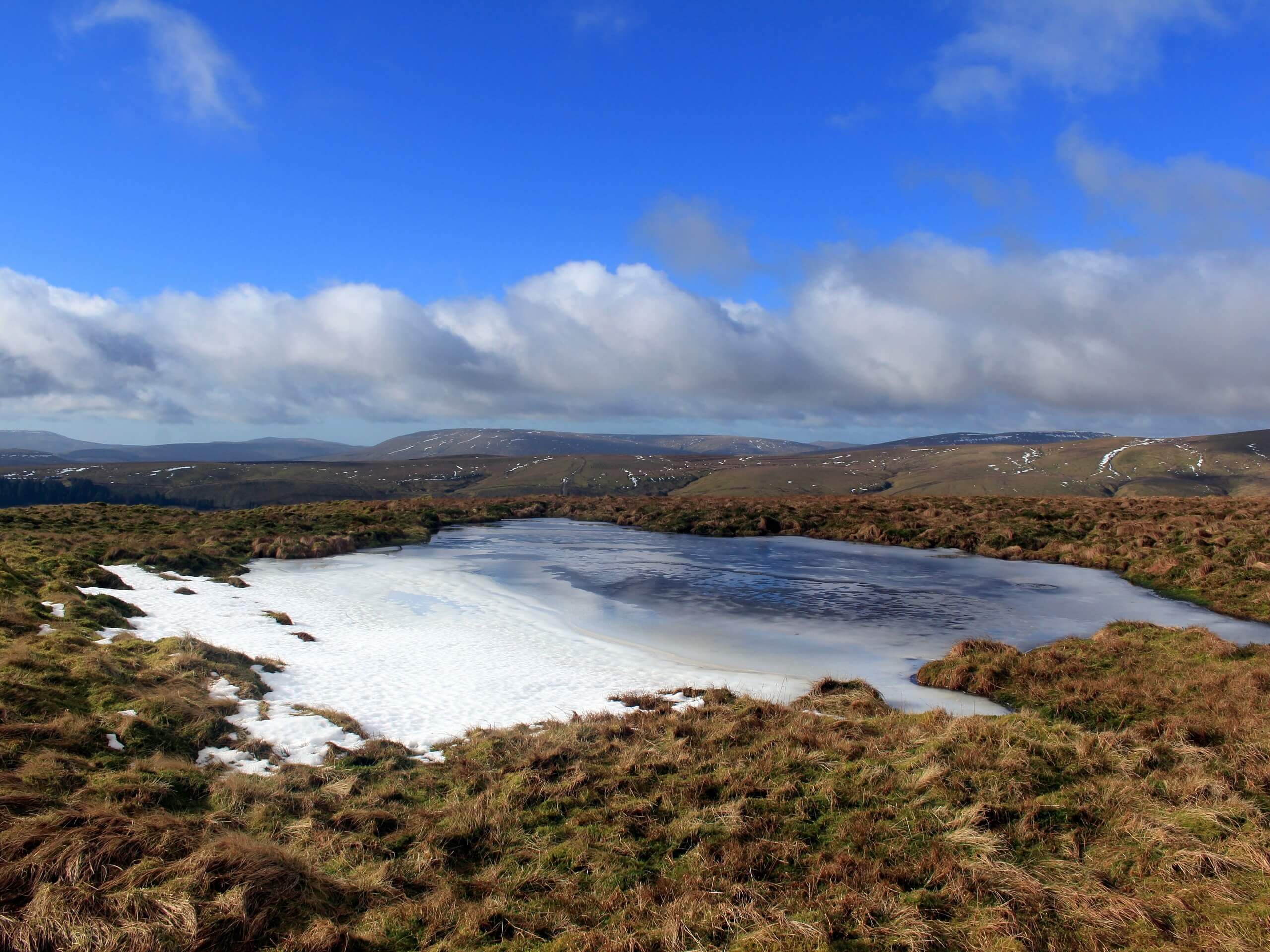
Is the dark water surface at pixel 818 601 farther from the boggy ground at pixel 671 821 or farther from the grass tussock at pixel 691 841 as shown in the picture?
the grass tussock at pixel 691 841

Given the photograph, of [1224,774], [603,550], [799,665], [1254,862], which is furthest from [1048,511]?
[1254,862]

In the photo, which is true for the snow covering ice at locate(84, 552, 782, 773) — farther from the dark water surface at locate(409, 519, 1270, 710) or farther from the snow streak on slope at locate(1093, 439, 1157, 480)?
the snow streak on slope at locate(1093, 439, 1157, 480)

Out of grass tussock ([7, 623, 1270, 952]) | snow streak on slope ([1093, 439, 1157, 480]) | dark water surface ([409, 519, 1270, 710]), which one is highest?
snow streak on slope ([1093, 439, 1157, 480])

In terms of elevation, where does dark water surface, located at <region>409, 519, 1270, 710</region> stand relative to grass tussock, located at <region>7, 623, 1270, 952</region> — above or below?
below

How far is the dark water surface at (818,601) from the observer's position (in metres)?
15.4

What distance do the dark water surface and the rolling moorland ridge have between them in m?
79.3

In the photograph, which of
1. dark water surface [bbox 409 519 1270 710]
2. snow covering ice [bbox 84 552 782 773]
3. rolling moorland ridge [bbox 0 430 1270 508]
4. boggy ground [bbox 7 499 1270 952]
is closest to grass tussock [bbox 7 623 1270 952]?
boggy ground [bbox 7 499 1270 952]

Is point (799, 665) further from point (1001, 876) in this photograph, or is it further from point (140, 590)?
point (140, 590)

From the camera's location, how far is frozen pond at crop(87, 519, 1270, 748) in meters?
12.5

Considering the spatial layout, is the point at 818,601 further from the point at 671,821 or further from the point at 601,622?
the point at 671,821

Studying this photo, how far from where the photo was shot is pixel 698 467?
192 meters

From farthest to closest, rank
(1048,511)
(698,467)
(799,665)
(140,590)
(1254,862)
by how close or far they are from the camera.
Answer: (698,467)
(1048,511)
(140,590)
(799,665)
(1254,862)

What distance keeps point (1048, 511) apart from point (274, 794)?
38103 mm

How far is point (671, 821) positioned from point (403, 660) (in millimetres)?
8892
